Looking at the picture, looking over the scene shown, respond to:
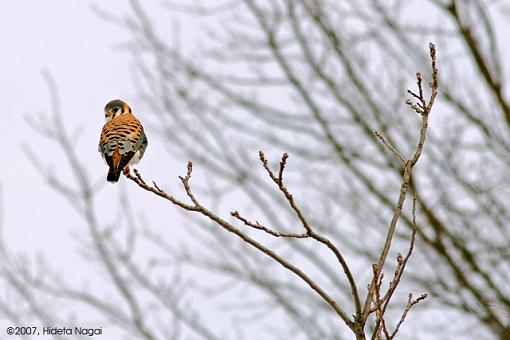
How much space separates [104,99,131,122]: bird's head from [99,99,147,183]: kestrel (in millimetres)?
212

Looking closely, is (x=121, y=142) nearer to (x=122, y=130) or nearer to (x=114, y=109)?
(x=122, y=130)

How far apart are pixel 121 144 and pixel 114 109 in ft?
2.58

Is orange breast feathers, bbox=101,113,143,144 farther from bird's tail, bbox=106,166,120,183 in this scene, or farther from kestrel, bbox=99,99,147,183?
bird's tail, bbox=106,166,120,183

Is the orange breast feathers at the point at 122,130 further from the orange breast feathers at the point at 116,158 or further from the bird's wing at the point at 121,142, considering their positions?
the orange breast feathers at the point at 116,158

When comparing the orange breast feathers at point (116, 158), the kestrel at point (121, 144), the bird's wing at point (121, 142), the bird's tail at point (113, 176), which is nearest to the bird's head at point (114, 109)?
the kestrel at point (121, 144)

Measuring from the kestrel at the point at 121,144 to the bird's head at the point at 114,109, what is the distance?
0.69 ft

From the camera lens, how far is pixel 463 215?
805cm

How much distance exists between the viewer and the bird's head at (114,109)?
17.3 ft

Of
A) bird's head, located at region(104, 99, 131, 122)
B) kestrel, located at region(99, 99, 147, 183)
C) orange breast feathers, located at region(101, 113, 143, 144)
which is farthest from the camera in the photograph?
bird's head, located at region(104, 99, 131, 122)

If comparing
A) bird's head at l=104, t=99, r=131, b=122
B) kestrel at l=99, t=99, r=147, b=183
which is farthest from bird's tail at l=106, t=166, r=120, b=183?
bird's head at l=104, t=99, r=131, b=122

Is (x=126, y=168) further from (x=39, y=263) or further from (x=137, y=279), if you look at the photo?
(x=137, y=279)

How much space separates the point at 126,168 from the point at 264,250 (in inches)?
59.5

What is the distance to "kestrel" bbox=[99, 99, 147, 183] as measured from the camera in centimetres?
450

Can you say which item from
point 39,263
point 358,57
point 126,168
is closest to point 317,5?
point 358,57
